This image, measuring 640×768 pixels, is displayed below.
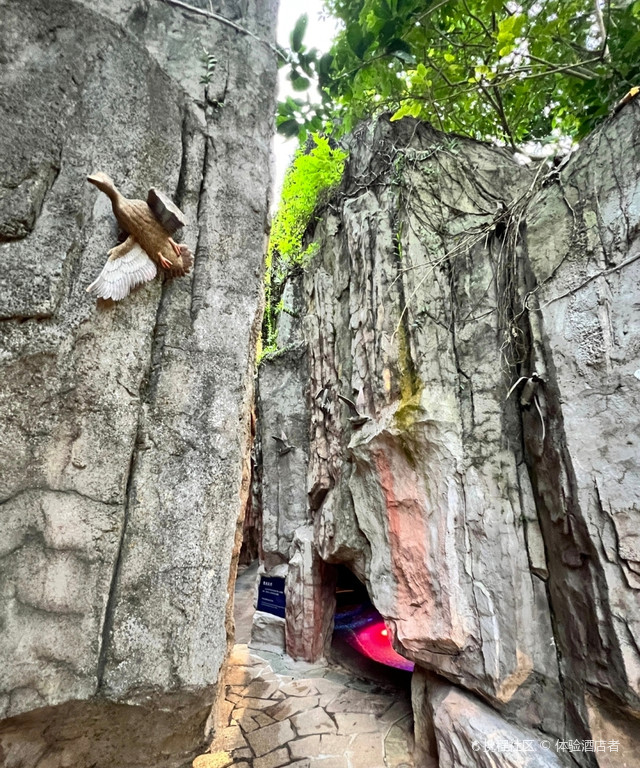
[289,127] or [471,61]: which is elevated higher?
[471,61]

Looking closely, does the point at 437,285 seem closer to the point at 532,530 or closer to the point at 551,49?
the point at 551,49

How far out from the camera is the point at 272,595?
6.75 m

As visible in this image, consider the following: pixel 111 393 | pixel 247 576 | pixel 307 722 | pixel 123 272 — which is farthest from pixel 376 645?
pixel 123 272

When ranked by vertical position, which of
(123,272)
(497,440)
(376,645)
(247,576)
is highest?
(123,272)

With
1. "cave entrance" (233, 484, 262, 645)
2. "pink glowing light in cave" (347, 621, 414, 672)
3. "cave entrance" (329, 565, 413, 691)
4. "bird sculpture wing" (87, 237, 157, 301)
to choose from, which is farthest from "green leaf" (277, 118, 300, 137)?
"pink glowing light in cave" (347, 621, 414, 672)

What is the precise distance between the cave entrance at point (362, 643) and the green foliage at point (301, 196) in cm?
523

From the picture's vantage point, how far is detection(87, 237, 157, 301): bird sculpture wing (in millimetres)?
1694

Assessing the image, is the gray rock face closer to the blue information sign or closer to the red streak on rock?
the red streak on rock

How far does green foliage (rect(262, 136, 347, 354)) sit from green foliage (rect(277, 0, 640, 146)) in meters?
2.15

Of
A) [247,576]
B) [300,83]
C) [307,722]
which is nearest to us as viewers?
[300,83]

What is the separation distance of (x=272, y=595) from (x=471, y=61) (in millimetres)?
7343

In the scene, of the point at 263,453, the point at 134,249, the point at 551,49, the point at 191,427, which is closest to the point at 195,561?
the point at 191,427

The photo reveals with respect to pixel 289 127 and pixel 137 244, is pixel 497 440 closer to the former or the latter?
pixel 289 127

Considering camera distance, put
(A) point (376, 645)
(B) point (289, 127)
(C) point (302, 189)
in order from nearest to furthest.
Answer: (B) point (289, 127) < (A) point (376, 645) < (C) point (302, 189)
